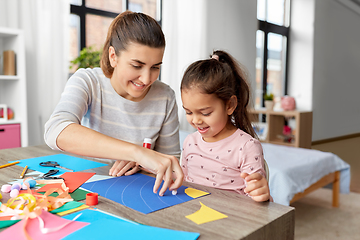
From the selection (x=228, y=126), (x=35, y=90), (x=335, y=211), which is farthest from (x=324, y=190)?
(x=35, y=90)

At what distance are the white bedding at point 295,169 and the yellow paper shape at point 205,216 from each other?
141cm

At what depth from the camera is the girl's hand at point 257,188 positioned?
27.1 inches

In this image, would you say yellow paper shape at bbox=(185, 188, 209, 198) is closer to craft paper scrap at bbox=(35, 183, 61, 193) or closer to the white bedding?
craft paper scrap at bbox=(35, 183, 61, 193)

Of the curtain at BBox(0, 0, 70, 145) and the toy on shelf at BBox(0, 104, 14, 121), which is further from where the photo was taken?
the curtain at BBox(0, 0, 70, 145)

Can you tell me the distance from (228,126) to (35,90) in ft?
6.63

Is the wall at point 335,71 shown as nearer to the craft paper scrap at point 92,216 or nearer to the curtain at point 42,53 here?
the curtain at point 42,53

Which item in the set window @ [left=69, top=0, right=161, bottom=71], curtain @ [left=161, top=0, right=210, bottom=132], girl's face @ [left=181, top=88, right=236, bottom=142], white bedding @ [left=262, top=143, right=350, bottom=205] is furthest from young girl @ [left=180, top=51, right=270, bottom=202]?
curtain @ [left=161, top=0, right=210, bottom=132]

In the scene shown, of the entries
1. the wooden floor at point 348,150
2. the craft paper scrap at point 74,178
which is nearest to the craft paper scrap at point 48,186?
the craft paper scrap at point 74,178

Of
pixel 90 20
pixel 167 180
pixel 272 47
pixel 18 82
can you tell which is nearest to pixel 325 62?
pixel 272 47

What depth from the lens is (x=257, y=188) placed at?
71cm

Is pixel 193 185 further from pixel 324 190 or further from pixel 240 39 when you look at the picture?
pixel 240 39

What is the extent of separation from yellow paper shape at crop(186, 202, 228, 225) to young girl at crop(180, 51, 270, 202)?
1.20ft

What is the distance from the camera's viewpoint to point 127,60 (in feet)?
3.44

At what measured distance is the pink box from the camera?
2195 millimetres
